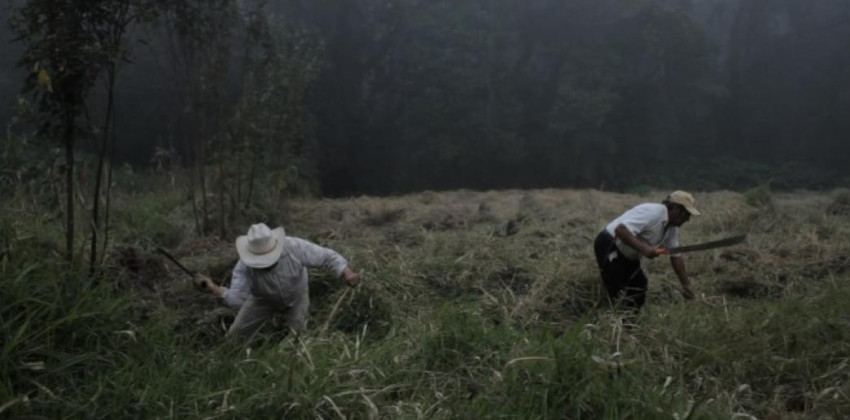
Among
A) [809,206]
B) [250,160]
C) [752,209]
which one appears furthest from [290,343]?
[809,206]

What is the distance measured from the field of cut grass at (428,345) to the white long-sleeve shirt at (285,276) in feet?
0.86

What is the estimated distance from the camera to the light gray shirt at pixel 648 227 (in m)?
4.70

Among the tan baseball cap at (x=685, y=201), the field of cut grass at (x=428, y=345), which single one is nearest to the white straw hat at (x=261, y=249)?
the field of cut grass at (x=428, y=345)

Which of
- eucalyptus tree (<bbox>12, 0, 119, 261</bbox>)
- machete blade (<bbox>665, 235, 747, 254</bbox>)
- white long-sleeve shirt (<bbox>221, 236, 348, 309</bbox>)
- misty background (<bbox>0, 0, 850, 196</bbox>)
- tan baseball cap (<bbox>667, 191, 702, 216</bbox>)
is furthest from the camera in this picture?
misty background (<bbox>0, 0, 850, 196</bbox>)

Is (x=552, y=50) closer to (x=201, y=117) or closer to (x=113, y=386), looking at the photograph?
(x=201, y=117)

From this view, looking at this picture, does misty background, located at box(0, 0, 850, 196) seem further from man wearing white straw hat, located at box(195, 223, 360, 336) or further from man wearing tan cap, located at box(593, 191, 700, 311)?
man wearing tan cap, located at box(593, 191, 700, 311)

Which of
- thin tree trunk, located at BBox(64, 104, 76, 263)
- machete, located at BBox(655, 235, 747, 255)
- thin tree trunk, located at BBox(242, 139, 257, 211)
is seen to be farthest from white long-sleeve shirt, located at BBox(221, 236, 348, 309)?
thin tree trunk, located at BBox(242, 139, 257, 211)

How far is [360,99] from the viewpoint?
2175 cm

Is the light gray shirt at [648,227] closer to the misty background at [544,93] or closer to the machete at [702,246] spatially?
the machete at [702,246]

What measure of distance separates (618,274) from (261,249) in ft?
7.31

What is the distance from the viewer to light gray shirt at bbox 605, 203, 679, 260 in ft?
15.4

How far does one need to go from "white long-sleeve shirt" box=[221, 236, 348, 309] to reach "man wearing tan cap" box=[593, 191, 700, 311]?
1.70 meters

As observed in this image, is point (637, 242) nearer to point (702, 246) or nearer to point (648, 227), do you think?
point (648, 227)

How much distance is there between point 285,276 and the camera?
452 centimetres
